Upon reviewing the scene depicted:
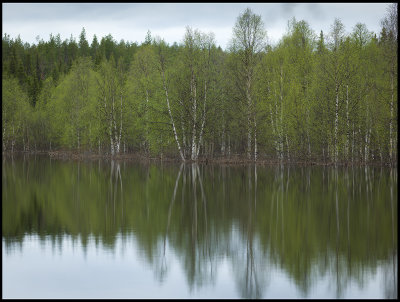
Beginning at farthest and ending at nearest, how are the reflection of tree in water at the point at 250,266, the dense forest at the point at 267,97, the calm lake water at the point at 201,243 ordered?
the dense forest at the point at 267,97, the calm lake water at the point at 201,243, the reflection of tree in water at the point at 250,266

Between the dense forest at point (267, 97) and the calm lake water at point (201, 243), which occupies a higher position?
the dense forest at point (267, 97)

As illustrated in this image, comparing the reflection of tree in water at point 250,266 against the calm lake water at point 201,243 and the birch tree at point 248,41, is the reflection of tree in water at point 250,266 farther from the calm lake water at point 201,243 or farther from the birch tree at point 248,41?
the birch tree at point 248,41

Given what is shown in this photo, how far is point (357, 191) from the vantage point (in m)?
25.4

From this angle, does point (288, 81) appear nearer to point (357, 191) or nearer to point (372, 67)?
point (372, 67)

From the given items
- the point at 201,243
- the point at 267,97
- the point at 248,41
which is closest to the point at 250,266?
the point at 201,243

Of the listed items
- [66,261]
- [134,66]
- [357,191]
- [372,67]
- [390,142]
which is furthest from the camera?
[134,66]

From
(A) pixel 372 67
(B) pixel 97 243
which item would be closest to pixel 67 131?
(A) pixel 372 67

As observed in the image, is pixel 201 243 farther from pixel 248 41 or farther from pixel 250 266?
pixel 248 41

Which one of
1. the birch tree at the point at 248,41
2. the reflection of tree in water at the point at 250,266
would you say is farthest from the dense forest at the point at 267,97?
the reflection of tree in water at the point at 250,266

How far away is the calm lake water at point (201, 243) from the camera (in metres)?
10.4

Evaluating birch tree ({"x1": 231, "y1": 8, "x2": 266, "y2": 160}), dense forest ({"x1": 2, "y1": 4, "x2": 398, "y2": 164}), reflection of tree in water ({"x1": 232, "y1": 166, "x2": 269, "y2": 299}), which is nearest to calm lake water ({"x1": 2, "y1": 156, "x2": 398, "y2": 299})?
reflection of tree in water ({"x1": 232, "y1": 166, "x2": 269, "y2": 299})

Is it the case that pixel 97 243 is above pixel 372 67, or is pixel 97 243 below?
below

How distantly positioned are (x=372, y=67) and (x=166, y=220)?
1449 inches

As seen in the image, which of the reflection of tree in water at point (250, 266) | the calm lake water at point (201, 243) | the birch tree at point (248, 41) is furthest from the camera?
the birch tree at point (248, 41)
